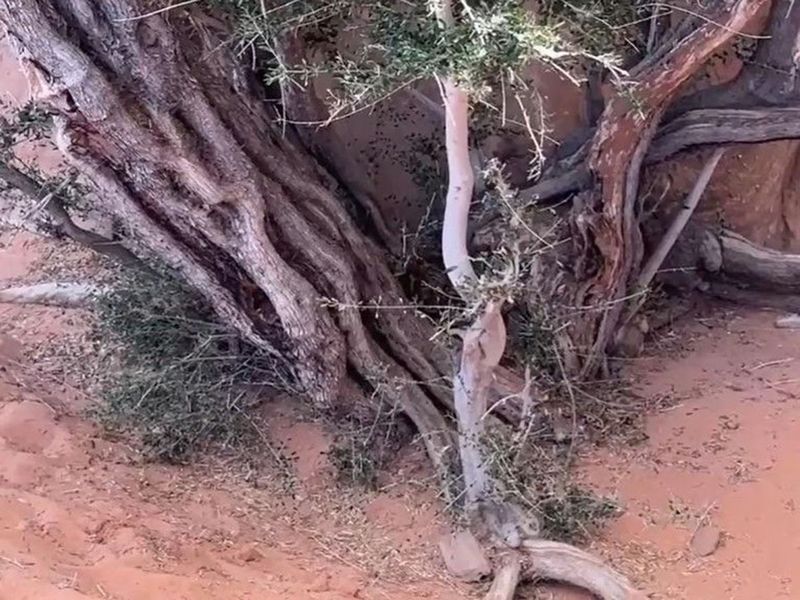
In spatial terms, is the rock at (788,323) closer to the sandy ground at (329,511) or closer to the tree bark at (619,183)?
the sandy ground at (329,511)

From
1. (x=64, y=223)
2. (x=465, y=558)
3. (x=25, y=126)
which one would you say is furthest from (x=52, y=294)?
(x=465, y=558)

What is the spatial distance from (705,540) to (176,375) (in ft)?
7.01

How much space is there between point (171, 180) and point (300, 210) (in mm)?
559

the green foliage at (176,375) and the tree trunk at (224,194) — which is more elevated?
the tree trunk at (224,194)

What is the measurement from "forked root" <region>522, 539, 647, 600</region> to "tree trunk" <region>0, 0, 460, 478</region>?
58 centimetres

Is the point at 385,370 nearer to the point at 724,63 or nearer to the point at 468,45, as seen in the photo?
the point at 468,45

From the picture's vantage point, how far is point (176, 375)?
420 centimetres

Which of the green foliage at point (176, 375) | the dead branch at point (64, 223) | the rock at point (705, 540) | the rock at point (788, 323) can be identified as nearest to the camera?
the rock at point (705, 540)

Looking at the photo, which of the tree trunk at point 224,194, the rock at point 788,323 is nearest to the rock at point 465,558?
the tree trunk at point 224,194

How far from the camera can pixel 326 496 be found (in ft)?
12.7

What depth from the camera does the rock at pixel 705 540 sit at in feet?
11.2

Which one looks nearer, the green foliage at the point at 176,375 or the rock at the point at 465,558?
the rock at the point at 465,558

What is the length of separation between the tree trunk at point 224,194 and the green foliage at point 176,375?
33 centimetres

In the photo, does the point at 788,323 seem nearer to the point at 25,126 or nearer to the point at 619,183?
the point at 619,183
